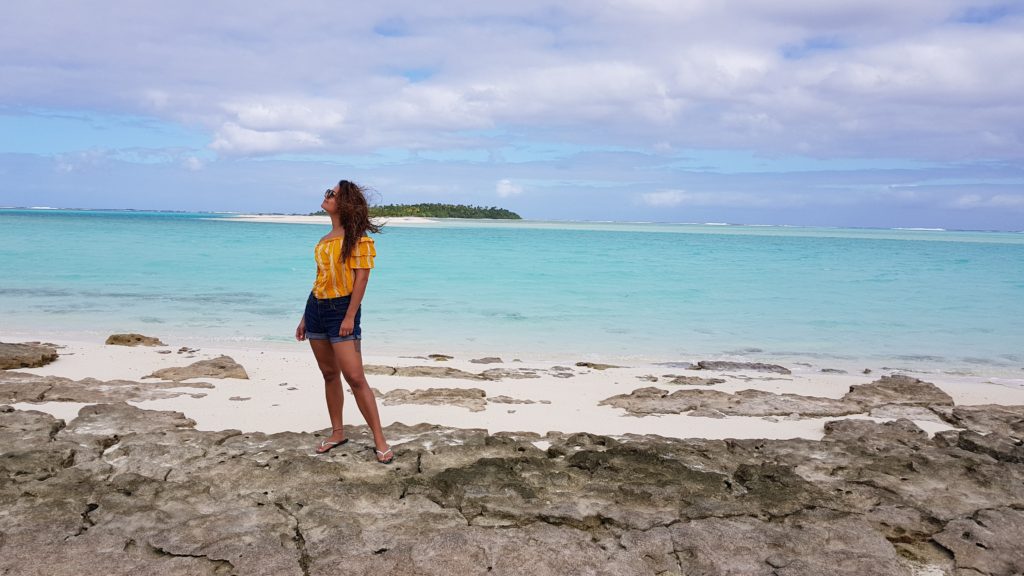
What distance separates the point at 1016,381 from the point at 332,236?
Result: 861 centimetres

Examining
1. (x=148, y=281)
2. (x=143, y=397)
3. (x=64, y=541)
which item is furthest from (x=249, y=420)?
(x=148, y=281)

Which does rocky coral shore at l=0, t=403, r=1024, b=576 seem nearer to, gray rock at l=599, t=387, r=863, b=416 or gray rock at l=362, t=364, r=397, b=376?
gray rock at l=599, t=387, r=863, b=416

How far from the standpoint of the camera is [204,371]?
6559 mm

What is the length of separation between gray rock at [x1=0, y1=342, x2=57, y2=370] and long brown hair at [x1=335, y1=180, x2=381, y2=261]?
4.62 m

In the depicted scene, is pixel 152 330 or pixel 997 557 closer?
pixel 997 557

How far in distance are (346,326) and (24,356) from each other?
4.65 meters

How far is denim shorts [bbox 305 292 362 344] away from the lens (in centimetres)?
406

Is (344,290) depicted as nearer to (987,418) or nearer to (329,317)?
(329,317)

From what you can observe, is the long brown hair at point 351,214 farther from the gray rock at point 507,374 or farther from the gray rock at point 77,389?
the gray rock at point 507,374

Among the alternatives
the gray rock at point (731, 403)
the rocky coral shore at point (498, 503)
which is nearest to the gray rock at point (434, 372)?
the gray rock at point (731, 403)

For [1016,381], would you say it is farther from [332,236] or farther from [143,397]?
[143,397]

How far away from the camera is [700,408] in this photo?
5.79 m

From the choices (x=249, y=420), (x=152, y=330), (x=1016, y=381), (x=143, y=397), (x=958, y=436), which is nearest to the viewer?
(x=958, y=436)

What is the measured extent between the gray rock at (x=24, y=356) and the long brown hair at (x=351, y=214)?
15.1 ft
